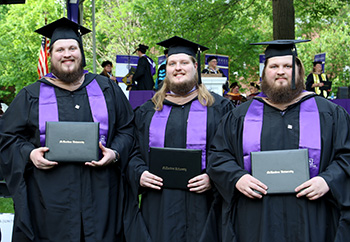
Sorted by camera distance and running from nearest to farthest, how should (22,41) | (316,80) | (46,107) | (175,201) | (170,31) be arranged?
(175,201)
(46,107)
(316,80)
(170,31)
(22,41)

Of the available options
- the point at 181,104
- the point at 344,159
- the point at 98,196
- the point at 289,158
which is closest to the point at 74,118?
the point at 98,196

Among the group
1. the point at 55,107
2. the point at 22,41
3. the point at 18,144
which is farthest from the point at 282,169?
the point at 22,41

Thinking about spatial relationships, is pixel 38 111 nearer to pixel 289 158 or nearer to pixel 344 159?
pixel 289 158

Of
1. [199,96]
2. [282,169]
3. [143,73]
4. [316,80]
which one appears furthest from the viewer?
[316,80]

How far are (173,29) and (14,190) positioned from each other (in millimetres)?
13914

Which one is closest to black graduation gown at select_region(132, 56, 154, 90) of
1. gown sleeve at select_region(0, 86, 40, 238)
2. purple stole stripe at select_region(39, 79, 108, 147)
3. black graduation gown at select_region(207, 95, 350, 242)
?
purple stole stripe at select_region(39, 79, 108, 147)

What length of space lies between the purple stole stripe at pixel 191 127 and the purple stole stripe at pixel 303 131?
0.45 meters

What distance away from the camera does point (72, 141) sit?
11.6 feet

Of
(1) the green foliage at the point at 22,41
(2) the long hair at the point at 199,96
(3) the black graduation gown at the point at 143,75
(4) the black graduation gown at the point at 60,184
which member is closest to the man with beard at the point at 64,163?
(4) the black graduation gown at the point at 60,184

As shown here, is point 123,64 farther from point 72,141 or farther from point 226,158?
point 226,158

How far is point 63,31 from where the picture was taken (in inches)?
152

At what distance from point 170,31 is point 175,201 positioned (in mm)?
14316

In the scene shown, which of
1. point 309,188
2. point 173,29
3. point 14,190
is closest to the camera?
point 309,188

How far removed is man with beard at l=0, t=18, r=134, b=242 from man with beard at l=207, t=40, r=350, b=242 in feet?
3.04
